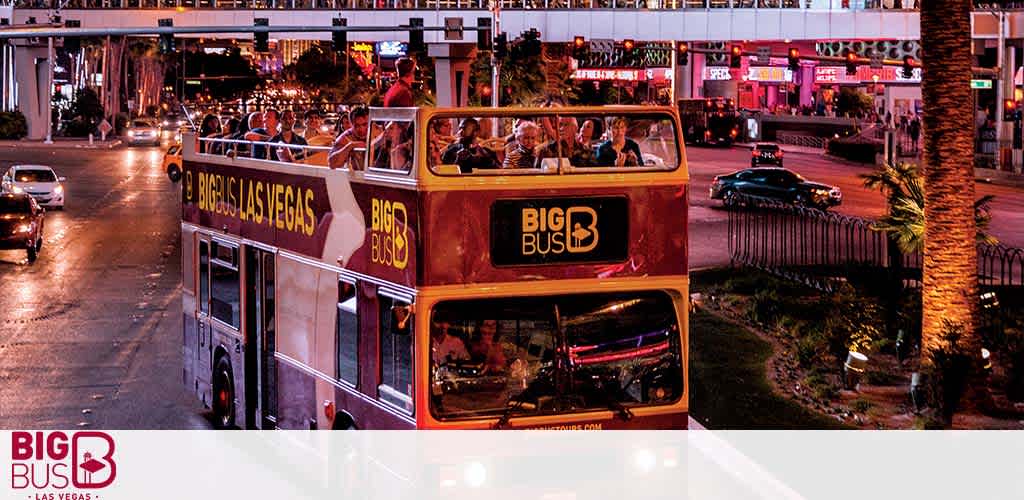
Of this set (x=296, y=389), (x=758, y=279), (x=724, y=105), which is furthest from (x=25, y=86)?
(x=296, y=389)

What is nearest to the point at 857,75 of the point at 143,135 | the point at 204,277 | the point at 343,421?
the point at 143,135

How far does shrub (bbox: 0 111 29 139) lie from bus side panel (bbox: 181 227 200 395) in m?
85.7

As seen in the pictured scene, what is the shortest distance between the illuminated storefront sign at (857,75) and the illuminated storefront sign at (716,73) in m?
6.91

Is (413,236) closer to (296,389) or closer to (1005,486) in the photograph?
(296,389)

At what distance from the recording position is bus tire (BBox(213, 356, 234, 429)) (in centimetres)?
1542

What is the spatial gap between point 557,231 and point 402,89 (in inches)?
95.8

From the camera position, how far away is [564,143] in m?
10.8

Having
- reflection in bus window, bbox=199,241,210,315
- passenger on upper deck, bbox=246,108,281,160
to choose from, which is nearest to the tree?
passenger on upper deck, bbox=246,108,281,160

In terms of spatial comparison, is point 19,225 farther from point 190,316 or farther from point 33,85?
point 33,85

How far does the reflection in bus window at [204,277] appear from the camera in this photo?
53.3 feet

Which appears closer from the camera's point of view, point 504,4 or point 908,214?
point 908,214

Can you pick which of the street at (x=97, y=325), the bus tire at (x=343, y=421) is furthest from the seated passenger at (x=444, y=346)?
the street at (x=97, y=325)

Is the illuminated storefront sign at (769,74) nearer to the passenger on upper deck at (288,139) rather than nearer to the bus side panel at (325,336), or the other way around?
the passenger on upper deck at (288,139)

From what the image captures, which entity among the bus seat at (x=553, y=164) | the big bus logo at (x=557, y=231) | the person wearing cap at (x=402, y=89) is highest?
the person wearing cap at (x=402, y=89)
